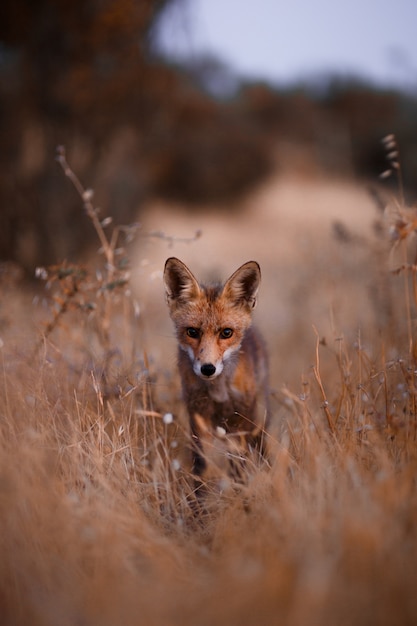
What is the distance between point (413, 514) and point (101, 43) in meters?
8.47

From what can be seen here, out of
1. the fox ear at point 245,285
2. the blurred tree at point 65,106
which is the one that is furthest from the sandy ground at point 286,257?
the blurred tree at point 65,106

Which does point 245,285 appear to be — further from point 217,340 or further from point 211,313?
point 217,340

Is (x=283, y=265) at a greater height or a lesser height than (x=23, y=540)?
greater

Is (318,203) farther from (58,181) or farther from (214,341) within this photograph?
(214,341)

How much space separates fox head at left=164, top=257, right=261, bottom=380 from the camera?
11.2 feet

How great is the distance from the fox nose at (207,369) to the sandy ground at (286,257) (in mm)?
824

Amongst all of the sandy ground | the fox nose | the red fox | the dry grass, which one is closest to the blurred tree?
the sandy ground

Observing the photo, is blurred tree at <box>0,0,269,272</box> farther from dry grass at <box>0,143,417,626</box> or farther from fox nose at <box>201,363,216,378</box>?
fox nose at <box>201,363,216,378</box>

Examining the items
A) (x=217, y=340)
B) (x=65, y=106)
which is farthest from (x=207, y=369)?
(x=65, y=106)

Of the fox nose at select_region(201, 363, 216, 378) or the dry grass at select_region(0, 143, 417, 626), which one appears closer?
the dry grass at select_region(0, 143, 417, 626)

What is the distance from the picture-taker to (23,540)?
2.15 metres

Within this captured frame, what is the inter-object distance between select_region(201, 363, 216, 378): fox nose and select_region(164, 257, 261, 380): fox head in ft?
0.29

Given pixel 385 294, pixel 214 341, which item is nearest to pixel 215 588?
pixel 214 341

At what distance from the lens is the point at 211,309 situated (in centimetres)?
353
